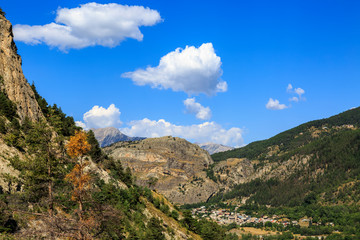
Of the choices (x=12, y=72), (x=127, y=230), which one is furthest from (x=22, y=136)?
(x=127, y=230)

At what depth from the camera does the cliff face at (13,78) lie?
6122 centimetres

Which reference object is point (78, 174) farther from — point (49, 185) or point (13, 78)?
point (13, 78)

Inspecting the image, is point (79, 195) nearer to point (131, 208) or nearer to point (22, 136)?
point (22, 136)

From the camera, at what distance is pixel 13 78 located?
6322 centimetres

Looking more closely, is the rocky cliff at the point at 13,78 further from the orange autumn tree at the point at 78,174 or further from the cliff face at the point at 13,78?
the orange autumn tree at the point at 78,174

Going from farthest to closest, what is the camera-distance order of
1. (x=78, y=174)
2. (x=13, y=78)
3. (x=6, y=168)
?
1. (x=13, y=78)
2. (x=6, y=168)
3. (x=78, y=174)

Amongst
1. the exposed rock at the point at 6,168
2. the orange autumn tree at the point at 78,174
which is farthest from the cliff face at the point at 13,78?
the orange autumn tree at the point at 78,174

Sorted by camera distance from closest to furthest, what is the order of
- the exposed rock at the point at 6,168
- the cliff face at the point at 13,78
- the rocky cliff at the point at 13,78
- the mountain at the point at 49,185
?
the mountain at the point at 49,185 → the exposed rock at the point at 6,168 → the rocky cliff at the point at 13,78 → the cliff face at the point at 13,78

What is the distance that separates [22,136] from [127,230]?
27118 millimetres

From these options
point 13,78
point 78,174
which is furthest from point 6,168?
point 13,78

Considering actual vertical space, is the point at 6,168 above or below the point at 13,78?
below

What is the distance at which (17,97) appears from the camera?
6203 centimetres

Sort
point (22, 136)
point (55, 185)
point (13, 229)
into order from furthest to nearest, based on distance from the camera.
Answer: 1. point (22, 136)
2. point (13, 229)
3. point (55, 185)

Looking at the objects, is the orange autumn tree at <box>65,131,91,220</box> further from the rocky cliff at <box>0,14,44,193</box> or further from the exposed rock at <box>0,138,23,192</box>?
the rocky cliff at <box>0,14,44,193</box>
